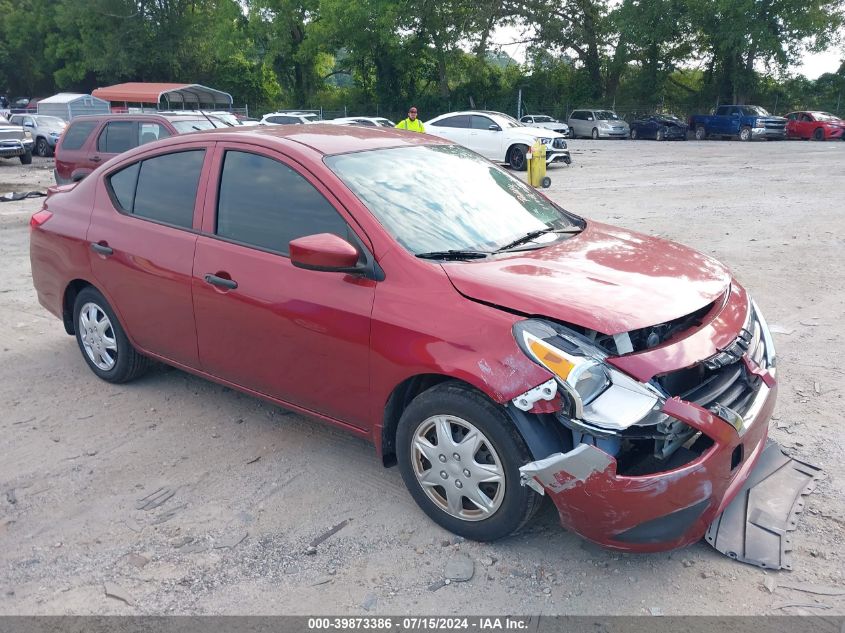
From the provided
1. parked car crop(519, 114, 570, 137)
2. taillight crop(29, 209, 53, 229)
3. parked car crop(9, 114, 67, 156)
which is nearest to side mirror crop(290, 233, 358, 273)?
taillight crop(29, 209, 53, 229)

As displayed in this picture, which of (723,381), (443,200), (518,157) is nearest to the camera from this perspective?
(723,381)

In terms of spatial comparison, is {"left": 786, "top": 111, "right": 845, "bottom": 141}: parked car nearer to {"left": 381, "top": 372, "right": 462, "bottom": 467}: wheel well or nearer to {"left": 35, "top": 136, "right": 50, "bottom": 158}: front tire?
{"left": 35, "top": 136, "right": 50, "bottom": 158}: front tire

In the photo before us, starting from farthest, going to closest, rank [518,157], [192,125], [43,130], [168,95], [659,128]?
[659,128] < [168,95] < [43,130] < [518,157] < [192,125]

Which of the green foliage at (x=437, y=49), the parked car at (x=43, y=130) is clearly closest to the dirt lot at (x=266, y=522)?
the parked car at (x=43, y=130)

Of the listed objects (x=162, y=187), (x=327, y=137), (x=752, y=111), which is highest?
(x=752, y=111)

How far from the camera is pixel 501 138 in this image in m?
20.2

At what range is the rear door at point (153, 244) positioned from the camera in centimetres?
422

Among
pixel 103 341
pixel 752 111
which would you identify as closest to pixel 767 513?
pixel 103 341

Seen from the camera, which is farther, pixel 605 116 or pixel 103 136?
pixel 605 116

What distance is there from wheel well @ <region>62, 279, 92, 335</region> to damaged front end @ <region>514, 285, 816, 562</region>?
354 centimetres

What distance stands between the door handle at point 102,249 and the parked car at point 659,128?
115 ft

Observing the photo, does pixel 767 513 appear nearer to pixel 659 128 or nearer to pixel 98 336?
pixel 98 336

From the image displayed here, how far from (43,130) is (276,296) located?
88.1ft

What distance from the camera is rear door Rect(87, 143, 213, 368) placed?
4.22 meters
